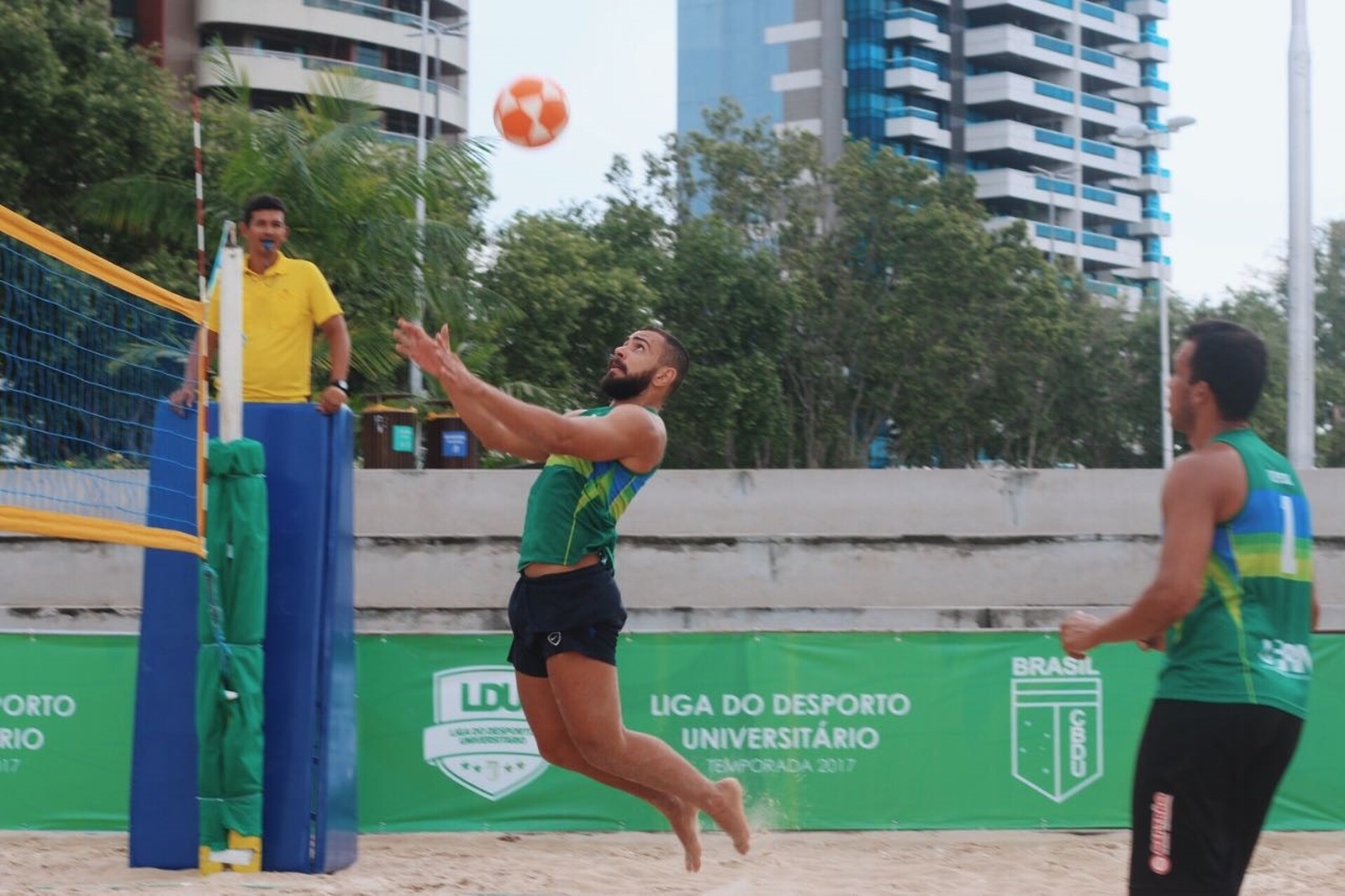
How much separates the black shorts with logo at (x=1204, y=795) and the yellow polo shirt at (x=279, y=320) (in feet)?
15.8

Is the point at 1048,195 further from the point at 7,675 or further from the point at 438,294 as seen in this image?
the point at 7,675

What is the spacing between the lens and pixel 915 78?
258 ft

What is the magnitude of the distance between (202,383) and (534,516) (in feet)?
7.50

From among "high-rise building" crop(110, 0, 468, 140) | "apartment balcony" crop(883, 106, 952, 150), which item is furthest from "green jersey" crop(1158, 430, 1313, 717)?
"apartment balcony" crop(883, 106, 952, 150)

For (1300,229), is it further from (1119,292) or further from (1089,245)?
(1089,245)

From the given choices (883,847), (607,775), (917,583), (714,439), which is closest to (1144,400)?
(714,439)

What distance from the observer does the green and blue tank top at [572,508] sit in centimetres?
560

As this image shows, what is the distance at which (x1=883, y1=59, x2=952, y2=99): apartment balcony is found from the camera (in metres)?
78.2

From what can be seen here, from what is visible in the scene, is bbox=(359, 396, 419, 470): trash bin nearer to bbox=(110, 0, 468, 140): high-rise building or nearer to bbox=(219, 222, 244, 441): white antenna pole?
bbox=(219, 222, 244, 441): white antenna pole

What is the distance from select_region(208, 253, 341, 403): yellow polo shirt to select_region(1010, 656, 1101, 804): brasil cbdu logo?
434cm

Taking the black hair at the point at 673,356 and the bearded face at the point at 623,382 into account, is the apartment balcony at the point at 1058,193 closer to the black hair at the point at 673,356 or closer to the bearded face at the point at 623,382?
the black hair at the point at 673,356

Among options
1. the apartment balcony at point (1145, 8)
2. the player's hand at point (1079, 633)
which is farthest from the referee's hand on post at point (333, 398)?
the apartment balcony at point (1145, 8)

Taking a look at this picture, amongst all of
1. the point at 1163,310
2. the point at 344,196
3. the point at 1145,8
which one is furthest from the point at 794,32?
the point at 344,196

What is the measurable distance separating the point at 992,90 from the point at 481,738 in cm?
7604
